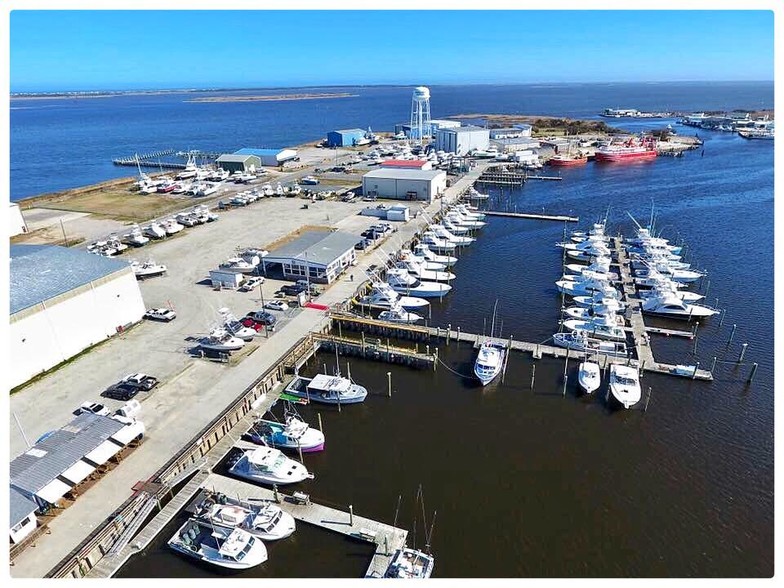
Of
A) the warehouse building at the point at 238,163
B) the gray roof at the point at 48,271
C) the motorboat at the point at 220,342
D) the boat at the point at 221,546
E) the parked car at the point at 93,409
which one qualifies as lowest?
the boat at the point at 221,546

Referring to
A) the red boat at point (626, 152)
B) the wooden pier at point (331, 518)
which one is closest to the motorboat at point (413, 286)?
the wooden pier at point (331, 518)

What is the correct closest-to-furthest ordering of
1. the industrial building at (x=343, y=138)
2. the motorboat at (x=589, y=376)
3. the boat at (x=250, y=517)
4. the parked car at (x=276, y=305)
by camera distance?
the boat at (x=250, y=517) → the motorboat at (x=589, y=376) → the parked car at (x=276, y=305) → the industrial building at (x=343, y=138)

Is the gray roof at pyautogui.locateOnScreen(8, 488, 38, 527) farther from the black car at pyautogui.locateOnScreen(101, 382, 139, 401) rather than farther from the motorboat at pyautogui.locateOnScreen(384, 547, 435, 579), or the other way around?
the motorboat at pyautogui.locateOnScreen(384, 547, 435, 579)

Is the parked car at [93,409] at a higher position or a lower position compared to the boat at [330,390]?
higher

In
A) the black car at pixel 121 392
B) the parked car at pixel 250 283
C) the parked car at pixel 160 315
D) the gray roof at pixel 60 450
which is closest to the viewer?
the gray roof at pixel 60 450

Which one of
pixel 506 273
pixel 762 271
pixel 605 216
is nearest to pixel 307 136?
pixel 605 216

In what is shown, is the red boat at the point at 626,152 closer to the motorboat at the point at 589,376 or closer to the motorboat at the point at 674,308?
the motorboat at the point at 674,308

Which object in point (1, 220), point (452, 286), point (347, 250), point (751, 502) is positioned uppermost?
point (1, 220)

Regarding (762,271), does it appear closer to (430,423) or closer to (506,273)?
(506,273)
